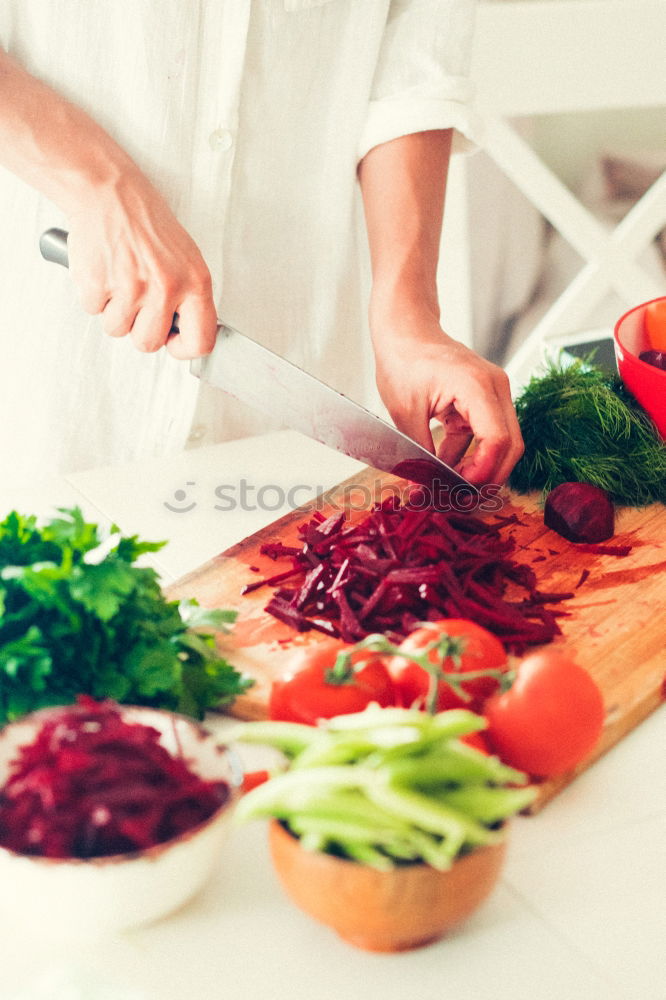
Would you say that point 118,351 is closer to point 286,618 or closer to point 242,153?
point 242,153

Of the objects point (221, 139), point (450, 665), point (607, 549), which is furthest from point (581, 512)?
point (221, 139)

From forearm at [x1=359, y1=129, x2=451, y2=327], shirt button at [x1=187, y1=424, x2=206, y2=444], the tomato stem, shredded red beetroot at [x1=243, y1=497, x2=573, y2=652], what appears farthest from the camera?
shirt button at [x1=187, y1=424, x2=206, y2=444]

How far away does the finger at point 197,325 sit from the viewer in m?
1.96

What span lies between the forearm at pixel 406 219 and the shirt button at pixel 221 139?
40cm

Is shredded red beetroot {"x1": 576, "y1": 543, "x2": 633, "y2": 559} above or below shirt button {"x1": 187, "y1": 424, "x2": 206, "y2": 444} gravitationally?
above

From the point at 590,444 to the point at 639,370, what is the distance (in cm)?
21

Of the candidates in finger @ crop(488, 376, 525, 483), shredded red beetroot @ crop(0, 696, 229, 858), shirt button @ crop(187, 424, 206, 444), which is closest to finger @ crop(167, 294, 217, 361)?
shirt button @ crop(187, 424, 206, 444)

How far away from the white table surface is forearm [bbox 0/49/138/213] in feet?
4.33

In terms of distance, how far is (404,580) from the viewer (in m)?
1.68

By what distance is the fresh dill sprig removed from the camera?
216cm

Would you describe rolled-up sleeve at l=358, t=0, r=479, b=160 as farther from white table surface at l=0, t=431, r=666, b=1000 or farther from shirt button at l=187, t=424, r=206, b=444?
white table surface at l=0, t=431, r=666, b=1000

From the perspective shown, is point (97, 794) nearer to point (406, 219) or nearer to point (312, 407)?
point (312, 407)

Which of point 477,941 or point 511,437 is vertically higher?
point 511,437

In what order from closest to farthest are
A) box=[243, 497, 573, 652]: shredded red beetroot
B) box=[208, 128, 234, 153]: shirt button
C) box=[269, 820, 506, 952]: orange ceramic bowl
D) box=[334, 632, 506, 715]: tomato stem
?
box=[269, 820, 506, 952]: orange ceramic bowl, box=[334, 632, 506, 715]: tomato stem, box=[243, 497, 573, 652]: shredded red beetroot, box=[208, 128, 234, 153]: shirt button
